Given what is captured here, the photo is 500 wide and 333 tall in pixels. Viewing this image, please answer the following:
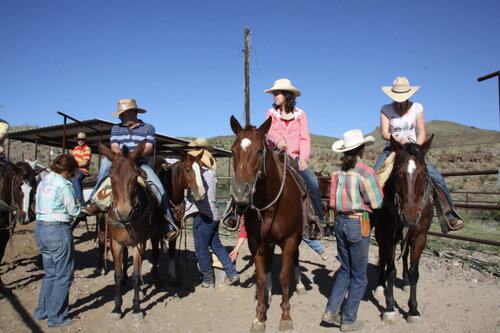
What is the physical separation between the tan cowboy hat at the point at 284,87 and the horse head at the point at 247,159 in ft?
4.38

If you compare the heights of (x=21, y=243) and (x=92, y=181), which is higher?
(x=92, y=181)

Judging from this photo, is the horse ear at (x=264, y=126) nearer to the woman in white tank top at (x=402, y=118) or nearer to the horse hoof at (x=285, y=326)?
the woman in white tank top at (x=402, y=118)

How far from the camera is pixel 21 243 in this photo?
423 inches

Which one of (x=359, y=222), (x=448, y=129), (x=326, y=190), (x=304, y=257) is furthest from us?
(x=448, y=129)

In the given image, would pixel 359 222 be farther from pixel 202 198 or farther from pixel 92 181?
pixel 92 181

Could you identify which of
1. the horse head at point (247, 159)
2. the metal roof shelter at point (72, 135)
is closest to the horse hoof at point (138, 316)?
the horse head at point (247, 159)

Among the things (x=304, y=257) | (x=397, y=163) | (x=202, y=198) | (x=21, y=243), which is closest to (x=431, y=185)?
(x=397, y=163)

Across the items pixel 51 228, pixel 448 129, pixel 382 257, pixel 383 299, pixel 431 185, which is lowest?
pixel 383 299

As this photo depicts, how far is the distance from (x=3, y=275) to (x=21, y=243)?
11.3 feet

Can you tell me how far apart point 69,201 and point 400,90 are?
525 cm

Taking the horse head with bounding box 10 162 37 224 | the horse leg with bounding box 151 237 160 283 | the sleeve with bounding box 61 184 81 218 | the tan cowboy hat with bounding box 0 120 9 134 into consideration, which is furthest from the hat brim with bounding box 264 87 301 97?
the horse head with bounding box 10 162 37 224

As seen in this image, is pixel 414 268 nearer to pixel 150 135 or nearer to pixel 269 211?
pixel 269 211

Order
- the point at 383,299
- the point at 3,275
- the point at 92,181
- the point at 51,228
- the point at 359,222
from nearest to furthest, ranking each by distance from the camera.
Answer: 1. the point at 359,222
2. the point at 51,228
3. the point at 383,299
4. the point at 3,275
5. the point at 92,181

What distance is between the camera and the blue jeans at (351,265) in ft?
15.3
